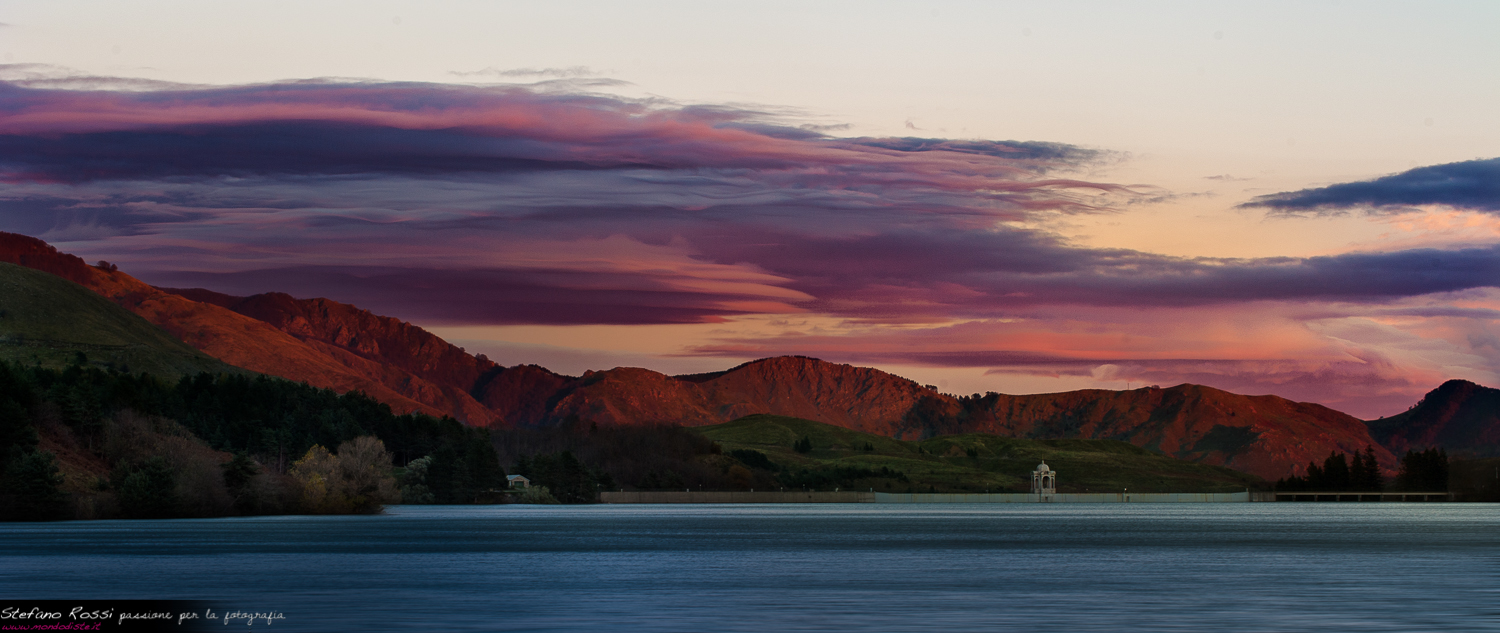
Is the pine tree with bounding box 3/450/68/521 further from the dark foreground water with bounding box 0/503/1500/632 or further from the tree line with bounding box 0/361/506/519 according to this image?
the dark foreground water with bounding box 0/503/1500/632

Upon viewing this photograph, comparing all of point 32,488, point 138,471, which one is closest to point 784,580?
point 32,488

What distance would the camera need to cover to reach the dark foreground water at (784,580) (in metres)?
46.3

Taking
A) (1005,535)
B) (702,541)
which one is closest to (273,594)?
(702,541)

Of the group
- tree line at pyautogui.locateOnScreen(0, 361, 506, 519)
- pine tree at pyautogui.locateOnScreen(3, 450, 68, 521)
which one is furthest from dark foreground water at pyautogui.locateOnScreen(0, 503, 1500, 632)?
tree line at pyautogui.locateOnScreen(0, 361, 506, 519)

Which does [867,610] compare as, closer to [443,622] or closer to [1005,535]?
[443,622]

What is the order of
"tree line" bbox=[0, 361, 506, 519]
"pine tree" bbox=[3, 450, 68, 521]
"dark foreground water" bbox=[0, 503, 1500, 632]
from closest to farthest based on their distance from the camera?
"dark foreground water" bbox=[0, 503, 1500, 632] → "pine tree" bbox=[3, 450, 68, 521] → "tree line" bbox=[0, 361, 506, 519]

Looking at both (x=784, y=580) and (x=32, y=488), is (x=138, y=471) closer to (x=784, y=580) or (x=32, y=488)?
(x=32, y=488)

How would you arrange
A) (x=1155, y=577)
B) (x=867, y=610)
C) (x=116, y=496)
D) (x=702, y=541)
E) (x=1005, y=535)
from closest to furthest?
(x=867, y=610), (x=1155, y=577), (x=702, y=541), (x=1005, y=535), (x=116, y=496)

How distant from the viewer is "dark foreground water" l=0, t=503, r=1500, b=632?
152ft

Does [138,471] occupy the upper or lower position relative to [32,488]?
lower

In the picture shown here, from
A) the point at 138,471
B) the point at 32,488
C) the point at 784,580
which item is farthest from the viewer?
the point at 138,471

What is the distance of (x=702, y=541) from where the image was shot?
113750 millimetres

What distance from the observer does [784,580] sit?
6538 cm

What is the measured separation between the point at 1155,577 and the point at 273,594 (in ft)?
126
